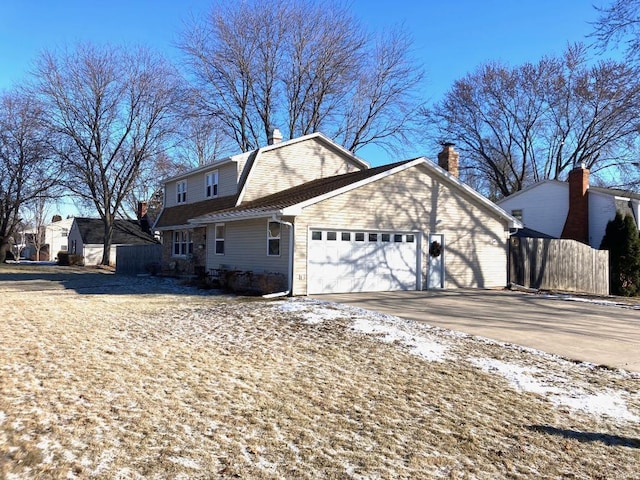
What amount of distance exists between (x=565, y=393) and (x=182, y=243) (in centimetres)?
2034

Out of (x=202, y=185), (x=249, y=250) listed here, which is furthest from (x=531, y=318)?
(x=202, y=185)

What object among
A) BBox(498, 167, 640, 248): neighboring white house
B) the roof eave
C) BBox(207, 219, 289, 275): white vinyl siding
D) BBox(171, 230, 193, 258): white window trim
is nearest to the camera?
the roof eave

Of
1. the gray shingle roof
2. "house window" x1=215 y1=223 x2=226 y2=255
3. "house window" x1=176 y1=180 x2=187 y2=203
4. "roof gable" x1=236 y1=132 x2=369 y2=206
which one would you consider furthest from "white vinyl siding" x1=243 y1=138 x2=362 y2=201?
the gray shingle roof

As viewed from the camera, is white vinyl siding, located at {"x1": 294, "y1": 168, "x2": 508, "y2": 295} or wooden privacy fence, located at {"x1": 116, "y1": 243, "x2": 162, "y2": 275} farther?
wooden privacy fence, located at {"x1": 116, "y1": 243, "x2": 162, "y2": 275}

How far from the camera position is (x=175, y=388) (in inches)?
206

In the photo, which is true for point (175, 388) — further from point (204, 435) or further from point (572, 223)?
point (572, 223)

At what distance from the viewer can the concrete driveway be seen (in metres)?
7.66

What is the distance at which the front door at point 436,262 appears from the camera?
54.5 feet

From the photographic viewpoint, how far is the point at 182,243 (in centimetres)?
2339

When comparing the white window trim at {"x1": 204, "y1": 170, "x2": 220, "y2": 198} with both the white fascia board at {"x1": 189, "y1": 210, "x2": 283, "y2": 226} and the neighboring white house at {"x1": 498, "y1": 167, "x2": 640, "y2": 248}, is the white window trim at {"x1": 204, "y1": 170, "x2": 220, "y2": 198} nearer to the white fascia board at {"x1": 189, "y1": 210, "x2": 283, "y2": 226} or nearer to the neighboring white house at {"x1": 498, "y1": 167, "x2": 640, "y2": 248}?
the white fascia board at {"x1": 189, "y1": 210, "x2": 283, "y2": 226}

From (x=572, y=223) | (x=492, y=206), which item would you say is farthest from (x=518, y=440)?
(x=572, y=223)

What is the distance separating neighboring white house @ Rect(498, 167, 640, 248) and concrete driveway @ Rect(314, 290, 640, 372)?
488 inches

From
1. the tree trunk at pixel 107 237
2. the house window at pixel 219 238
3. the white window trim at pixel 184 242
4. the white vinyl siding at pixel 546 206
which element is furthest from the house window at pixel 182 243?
the white vinyl siding at pixel 546 206

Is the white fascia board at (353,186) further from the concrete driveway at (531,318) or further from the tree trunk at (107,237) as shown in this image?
the tree trunk at (107,237)
